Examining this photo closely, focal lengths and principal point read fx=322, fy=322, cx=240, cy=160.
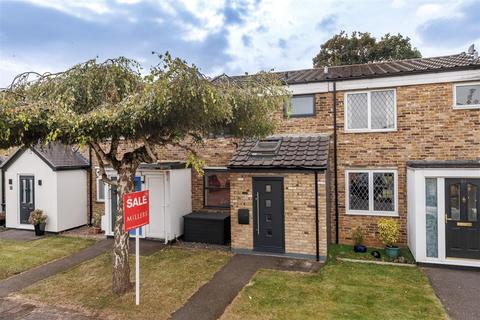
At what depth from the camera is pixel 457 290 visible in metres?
6.80

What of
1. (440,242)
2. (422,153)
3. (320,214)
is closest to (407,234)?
(440,242)

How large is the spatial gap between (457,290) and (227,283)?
491 centimetres

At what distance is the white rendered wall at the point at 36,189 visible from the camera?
1246 cm

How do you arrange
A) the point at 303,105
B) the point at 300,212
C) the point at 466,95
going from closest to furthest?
the point at 300,212 < the point at 466,95 < the point at 303,105

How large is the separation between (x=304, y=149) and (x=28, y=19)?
9.10 m

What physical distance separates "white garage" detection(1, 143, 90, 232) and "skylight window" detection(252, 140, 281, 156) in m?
7.36

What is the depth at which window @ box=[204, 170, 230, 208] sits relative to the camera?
1185 cm

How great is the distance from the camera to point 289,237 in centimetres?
912

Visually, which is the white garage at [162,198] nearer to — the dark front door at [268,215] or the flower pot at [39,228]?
the flower pot at [39,228]

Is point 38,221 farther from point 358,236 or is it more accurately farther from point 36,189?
point 358,236

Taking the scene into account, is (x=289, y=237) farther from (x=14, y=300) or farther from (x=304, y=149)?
(x=14, y=300)

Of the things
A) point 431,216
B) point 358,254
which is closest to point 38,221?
point 358,254

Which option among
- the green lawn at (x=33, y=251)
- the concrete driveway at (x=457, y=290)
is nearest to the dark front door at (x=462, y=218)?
the concrete driveway at (x=457, y=290)

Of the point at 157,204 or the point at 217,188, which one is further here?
the point at 217,188
